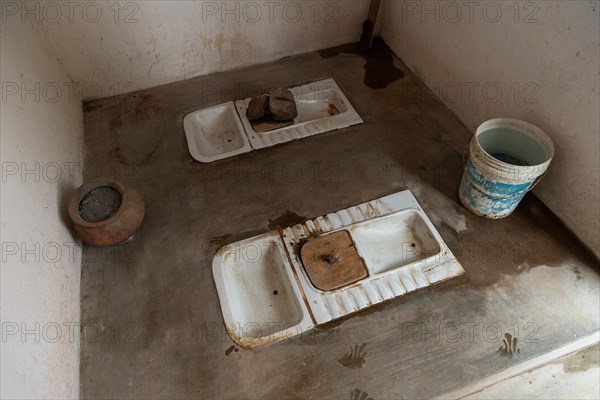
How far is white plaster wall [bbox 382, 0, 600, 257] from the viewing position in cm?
159

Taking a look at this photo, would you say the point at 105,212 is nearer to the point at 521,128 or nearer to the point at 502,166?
the point at 502,166

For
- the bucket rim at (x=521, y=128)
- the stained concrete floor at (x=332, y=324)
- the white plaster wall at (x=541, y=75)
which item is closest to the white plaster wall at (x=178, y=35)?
the stained concrete floor at (x=332, y=324)

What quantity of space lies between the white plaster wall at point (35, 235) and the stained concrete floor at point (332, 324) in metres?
0.12

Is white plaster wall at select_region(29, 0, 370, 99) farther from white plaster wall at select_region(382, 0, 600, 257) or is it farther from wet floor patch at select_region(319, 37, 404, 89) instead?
white plaster wall at select_region(382, 0, 600, 257)

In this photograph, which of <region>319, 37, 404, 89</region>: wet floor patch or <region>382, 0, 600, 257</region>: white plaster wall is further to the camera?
<region>319, 37, 404, 89</region>: wet floor patch

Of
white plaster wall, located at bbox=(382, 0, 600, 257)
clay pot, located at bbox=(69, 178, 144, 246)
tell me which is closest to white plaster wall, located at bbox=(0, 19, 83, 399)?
clay pot, located at bbox=(69, 178, 144, 246)

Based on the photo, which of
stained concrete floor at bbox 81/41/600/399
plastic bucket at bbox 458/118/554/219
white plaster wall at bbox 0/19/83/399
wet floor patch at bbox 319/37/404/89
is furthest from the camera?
wet floor patch at bbox 319/37/404/89

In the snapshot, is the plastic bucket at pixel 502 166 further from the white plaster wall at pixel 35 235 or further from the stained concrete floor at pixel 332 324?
the white plaster wall at pixel 35 235

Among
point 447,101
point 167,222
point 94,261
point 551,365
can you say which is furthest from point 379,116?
point 94,261

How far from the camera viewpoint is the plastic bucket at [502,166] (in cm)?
164

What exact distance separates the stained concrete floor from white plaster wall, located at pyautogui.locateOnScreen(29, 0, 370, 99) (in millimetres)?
244

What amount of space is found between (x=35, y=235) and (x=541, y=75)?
85.9 inches

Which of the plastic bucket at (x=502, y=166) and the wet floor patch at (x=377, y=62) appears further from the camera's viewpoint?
the wet floor patch at (x=377, y=62)

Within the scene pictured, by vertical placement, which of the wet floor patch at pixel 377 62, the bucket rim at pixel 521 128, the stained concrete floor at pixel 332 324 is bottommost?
the stained concrete floor at pixel 332 324
